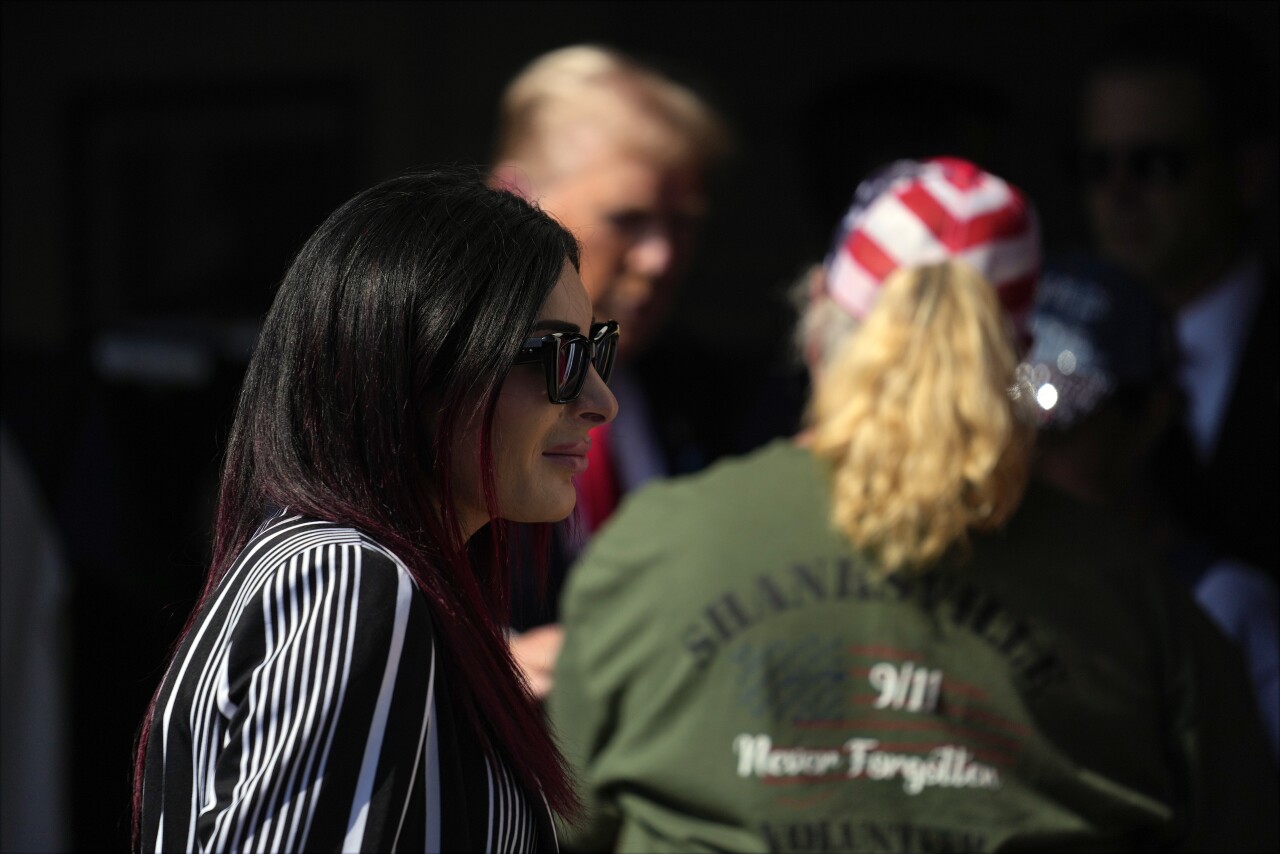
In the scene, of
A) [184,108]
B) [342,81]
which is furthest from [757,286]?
[184,108]

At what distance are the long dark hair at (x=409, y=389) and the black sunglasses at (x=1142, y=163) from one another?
2.21 m

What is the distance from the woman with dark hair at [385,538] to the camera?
1012mm

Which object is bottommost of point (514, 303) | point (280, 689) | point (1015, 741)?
point (1015, 741)

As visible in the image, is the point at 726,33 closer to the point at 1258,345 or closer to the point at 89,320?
the point at 1258,345

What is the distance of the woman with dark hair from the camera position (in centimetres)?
101

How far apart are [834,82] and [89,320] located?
2.36 meters

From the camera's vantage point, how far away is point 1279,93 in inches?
150

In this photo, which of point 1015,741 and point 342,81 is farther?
point 342,81

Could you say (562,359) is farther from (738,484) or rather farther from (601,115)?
(601,115)

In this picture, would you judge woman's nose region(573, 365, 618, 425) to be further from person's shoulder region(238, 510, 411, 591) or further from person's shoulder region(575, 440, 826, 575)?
person's shoulder region(575, 440, 826, 575)

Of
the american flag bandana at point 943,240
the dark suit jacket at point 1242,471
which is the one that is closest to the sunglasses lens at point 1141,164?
the dark suit jacket at point 1242,471

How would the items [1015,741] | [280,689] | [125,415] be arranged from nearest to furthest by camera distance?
1. [280,689]
2. [1015,741]
3. [125,415]

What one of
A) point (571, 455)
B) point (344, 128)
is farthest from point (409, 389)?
point (344, 128)

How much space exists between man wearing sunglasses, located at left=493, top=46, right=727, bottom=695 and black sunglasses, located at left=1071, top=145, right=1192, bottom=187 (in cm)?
86
